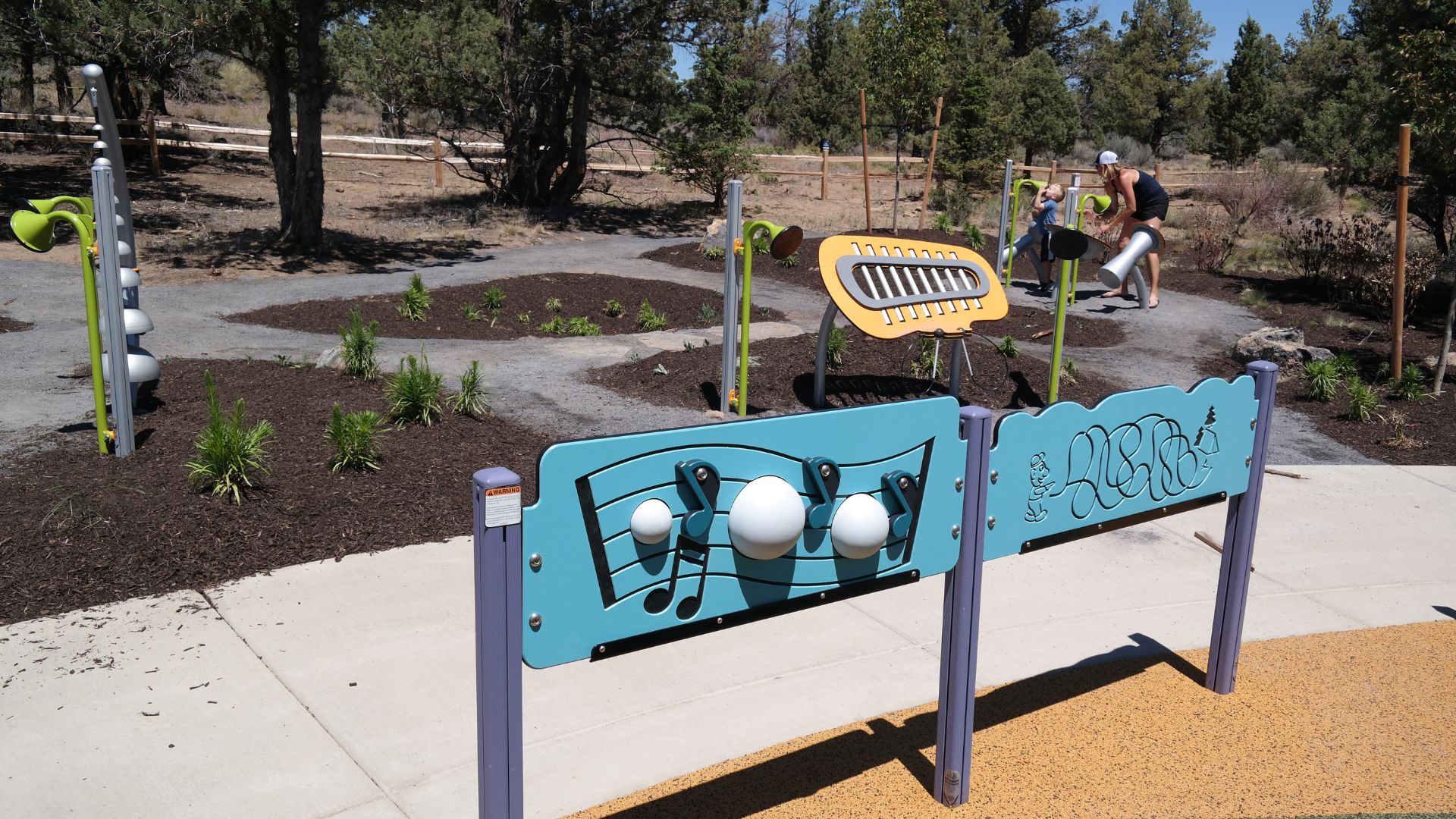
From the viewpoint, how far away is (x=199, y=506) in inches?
214

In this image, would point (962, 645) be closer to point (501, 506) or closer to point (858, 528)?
point (858, 528)

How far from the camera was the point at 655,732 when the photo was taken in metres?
3.88

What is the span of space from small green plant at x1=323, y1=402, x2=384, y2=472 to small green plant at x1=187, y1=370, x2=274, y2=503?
39cm

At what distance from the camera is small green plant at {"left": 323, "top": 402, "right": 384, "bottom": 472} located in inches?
239

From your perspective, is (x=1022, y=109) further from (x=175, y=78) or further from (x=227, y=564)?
(x=227, y=564)

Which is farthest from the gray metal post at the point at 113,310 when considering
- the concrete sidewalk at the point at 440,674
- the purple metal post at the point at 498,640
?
the purple metal post at the point at 498,640

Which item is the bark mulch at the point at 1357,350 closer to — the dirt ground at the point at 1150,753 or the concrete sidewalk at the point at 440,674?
the concrete sidewalk at the point at 440,674

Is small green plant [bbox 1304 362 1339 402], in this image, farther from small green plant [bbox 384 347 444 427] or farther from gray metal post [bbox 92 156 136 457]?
gray metal post [bbox 92 156 136 457]

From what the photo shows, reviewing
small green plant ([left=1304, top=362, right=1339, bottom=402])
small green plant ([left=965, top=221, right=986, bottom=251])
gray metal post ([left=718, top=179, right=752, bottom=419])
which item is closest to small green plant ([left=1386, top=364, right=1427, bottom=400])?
small green plant ([left=1304, top=362, right=1339, bottom=402])

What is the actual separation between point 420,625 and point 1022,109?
35282mm

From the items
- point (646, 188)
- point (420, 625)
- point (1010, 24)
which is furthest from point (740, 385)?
point (1010, 24)

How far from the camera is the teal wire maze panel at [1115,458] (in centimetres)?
348

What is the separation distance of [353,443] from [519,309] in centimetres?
629

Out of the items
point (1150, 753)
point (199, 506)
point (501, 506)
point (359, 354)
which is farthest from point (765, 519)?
point (359, 354)
